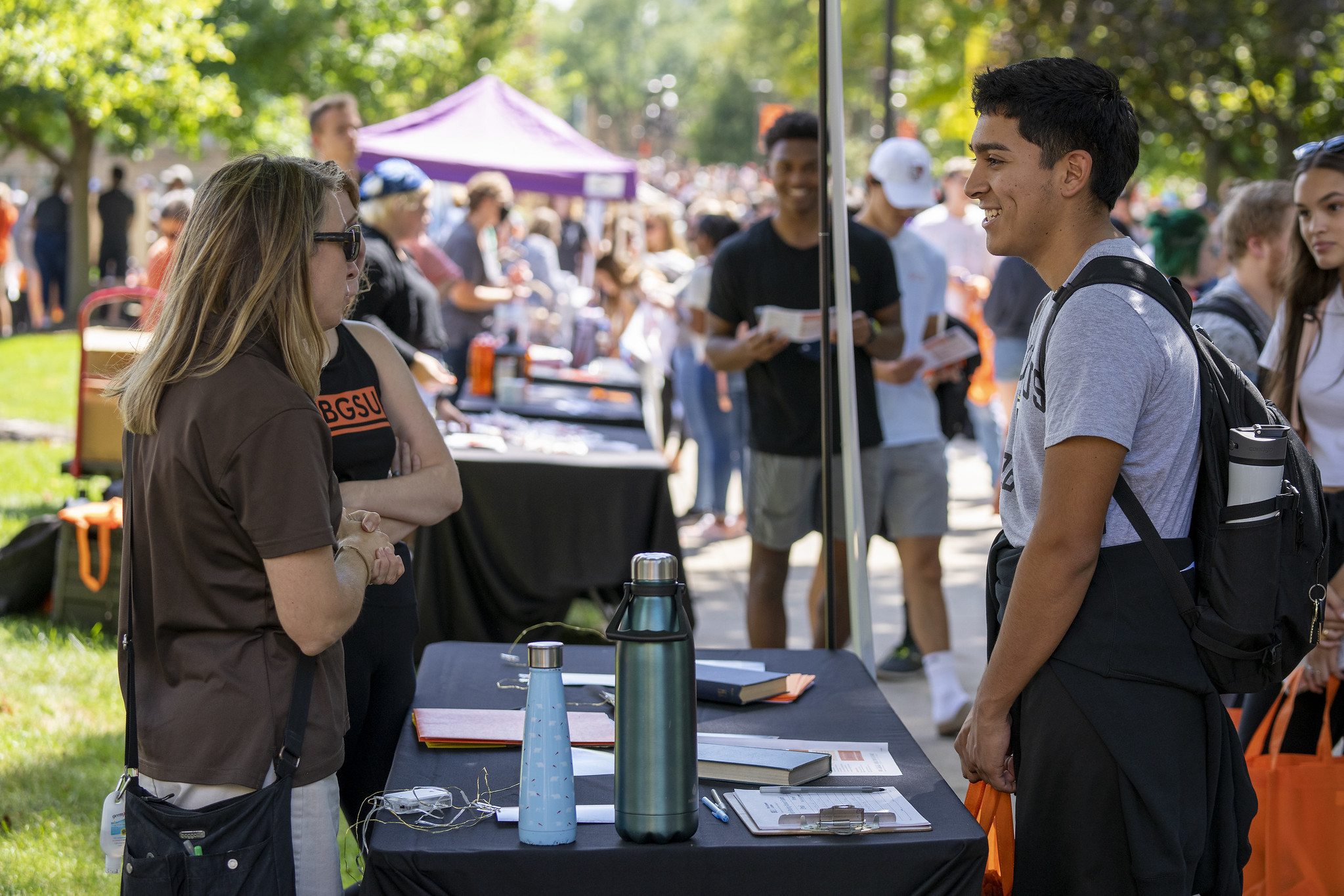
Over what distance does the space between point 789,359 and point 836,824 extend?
9.71 feet

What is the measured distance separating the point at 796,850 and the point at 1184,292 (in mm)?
1046

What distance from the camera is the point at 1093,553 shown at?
1.94 metres

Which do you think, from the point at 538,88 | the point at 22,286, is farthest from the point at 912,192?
the point at 538,88

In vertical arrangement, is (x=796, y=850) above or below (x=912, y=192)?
below

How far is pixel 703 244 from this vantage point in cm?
837

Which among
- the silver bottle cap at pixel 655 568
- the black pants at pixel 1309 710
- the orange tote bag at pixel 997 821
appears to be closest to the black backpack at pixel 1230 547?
the orange tote bag at pixel 997 821

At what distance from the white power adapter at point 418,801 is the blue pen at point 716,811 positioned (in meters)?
0.37

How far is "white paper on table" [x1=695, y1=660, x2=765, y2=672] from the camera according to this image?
268 centimetres

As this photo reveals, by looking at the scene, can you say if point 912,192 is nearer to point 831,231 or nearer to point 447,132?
point 831,231

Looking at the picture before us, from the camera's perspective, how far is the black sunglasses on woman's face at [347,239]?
207 cm

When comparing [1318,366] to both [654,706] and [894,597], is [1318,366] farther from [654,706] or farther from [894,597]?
[894,597]

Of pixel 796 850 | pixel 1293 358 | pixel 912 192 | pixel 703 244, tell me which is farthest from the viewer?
pixel 703 244

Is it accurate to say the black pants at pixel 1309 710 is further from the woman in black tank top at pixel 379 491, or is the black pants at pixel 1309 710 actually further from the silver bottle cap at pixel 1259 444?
the woman in black tank top at pixel 379 491

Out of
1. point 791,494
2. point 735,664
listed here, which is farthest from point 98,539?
point 735,664
